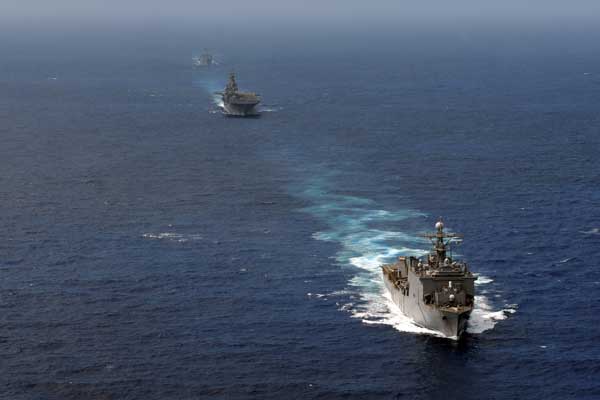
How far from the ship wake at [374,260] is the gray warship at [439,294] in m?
1.67

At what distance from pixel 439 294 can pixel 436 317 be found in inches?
131

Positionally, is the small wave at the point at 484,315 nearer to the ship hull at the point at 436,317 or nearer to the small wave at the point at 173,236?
the ship hull at the point at 436,317

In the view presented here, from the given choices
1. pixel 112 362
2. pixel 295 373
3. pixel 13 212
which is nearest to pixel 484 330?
pixel 295 373

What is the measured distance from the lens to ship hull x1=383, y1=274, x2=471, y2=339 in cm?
13825

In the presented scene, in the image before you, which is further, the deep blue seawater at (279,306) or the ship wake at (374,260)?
the ship wake at (374,260)

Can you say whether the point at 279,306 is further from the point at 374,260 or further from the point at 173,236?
the point at 173,236

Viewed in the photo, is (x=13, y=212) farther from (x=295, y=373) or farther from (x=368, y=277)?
(x=295, y=373)

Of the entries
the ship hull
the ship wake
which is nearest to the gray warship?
the ship hull

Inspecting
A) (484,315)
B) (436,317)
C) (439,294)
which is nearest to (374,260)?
(484,315)

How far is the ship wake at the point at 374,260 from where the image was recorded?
478 ft

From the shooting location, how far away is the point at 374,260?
170875 millimetres

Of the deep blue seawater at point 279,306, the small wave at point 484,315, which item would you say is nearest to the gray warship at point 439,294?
the deep blue seawater at point 279,306

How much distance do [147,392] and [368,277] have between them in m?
48.7

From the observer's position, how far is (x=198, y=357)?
13288cm
